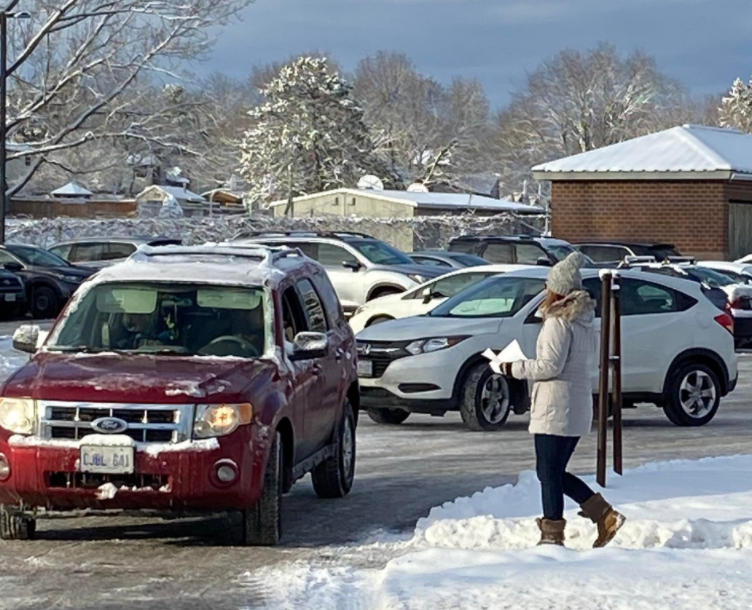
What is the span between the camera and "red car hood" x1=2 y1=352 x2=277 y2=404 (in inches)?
331

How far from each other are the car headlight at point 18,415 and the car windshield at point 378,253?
1948 cm

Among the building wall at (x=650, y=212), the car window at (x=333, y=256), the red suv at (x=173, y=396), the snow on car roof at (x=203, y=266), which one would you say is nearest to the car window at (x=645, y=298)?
the snow on car roof at (x=203, y=266)

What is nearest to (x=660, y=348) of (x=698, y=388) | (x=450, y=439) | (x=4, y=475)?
(x=698, y=388)

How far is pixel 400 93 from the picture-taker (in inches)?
4786

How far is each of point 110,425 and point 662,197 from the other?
3567 cm

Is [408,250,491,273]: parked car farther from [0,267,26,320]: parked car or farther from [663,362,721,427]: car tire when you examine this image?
[663,362,721,427]: car tire

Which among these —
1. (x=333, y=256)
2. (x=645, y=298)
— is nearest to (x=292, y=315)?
(x=645, y=298)

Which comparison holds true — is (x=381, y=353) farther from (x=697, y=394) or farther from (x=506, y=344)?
(x=697, y=394)

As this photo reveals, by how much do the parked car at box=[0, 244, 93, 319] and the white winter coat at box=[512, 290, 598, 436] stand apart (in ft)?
82.7

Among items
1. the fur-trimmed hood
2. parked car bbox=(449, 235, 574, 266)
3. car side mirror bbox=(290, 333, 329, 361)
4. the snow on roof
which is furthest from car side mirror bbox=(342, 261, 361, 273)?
the snow on roof

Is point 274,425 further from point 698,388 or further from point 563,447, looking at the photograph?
point 698,388

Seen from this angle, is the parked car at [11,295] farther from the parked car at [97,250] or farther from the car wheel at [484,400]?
the car wheel at [484,400]

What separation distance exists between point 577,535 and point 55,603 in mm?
3236

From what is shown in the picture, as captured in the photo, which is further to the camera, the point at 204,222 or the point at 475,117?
the point at 475,117
